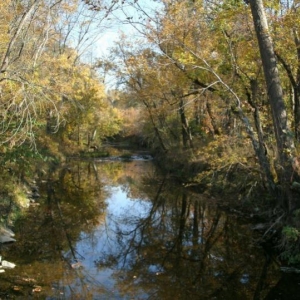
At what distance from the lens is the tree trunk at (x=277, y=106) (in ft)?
30.8

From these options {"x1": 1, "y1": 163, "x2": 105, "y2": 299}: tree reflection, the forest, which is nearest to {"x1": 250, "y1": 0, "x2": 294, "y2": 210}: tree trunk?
the forest

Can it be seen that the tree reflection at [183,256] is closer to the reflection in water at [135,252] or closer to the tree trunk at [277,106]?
the reflection in water at [135,252]

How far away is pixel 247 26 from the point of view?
12000 mm

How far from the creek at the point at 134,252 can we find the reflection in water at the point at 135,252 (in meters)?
0.02

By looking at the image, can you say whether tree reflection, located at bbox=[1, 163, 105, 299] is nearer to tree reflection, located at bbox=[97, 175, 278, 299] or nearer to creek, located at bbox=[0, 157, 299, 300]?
creek, located at bbox=[0, 157, 299, 300]

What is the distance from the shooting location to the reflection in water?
7.53 meters

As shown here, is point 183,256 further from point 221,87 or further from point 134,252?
point 221,87

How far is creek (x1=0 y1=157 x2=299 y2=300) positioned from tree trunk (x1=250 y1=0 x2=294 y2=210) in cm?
220

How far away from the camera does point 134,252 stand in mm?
10039

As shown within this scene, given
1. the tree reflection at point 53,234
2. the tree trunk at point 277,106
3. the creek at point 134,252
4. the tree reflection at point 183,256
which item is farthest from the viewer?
the tree trunk at point 277,106

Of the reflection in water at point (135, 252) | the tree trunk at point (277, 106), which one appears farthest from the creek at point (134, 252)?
the tree trunk at point (277, 106)

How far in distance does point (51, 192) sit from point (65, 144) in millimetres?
19358

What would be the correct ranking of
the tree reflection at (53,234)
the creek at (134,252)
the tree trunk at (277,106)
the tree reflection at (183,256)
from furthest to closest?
the tree trunk at (277,106), the tree reflection at (53,234), the tree reflection at (183,256), the creek at (134,252)

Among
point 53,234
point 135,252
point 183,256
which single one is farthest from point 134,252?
point 53,234
